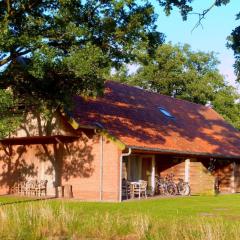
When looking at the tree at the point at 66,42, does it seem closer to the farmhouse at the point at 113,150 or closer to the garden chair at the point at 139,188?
the farmhouse at the point at 113,150

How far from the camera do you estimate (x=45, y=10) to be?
18953mm

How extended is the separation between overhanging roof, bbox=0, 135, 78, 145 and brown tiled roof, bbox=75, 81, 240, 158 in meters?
1.47

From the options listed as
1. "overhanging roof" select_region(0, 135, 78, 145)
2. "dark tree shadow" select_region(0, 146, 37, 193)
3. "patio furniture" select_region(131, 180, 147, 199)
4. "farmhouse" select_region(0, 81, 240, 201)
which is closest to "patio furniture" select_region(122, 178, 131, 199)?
"patio furniture" select_region(131, 180, 147, 199)

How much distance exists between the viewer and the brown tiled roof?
25.3 m

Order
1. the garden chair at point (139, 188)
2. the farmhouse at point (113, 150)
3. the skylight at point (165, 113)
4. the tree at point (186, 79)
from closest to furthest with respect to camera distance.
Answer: the farmhouse at point (113, 150) → the garden chair at point (139, 188) → the skylight at point (165, 113) → the tree at point (186, 79)

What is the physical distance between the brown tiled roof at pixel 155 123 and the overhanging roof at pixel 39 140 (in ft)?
4.82

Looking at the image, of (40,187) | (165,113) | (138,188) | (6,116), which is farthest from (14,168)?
(165,113)

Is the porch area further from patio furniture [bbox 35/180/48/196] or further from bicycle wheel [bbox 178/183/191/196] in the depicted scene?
patio furniture [bbox 35/180/48/196]

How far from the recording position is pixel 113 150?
24.2 metres

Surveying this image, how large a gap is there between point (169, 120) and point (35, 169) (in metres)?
8.65

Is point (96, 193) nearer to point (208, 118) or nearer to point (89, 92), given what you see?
point (89, 92)

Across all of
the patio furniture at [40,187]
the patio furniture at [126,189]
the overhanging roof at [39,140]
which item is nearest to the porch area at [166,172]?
the patio furniture at [126,189]

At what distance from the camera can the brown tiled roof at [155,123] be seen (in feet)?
83.1

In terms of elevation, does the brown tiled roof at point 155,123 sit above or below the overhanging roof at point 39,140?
above
